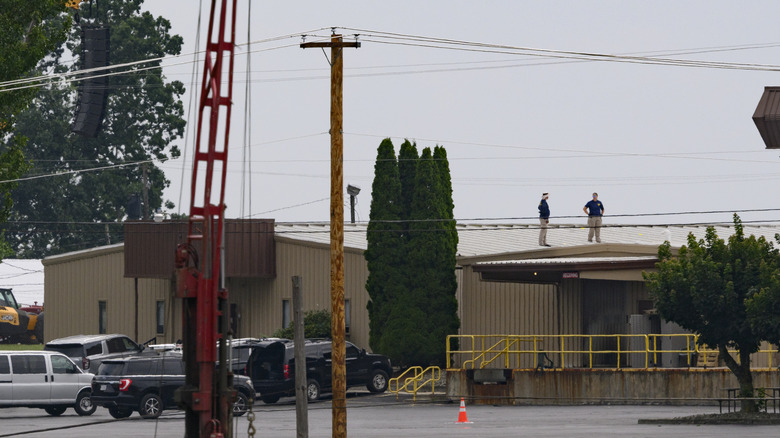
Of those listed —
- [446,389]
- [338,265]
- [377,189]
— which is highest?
[377,189]

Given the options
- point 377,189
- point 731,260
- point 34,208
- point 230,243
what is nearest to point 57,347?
point 230,243

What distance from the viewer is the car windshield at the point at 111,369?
34625 millimetres

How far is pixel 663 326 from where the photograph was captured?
43438 mm

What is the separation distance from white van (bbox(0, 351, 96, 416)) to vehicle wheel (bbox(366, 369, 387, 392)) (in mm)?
9886

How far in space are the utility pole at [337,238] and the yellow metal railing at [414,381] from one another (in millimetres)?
16507

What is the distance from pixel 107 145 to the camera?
9250 centimetres

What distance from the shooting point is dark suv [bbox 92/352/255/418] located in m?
34.4

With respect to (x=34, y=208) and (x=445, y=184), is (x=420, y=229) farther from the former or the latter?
A: (x=34, y=208)

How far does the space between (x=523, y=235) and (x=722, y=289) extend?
23505mm

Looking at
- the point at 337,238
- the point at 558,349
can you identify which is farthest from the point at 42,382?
the point at 558,349

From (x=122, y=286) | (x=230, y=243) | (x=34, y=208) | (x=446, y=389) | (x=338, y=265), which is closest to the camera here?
(x=338, y=265)

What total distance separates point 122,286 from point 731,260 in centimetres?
3088

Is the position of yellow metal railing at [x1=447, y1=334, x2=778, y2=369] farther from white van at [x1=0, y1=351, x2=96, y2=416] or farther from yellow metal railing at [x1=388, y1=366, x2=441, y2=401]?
white van at [x1=0, y1=351, x2=96, y2=416]

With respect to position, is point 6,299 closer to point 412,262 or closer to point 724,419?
point 412,262
